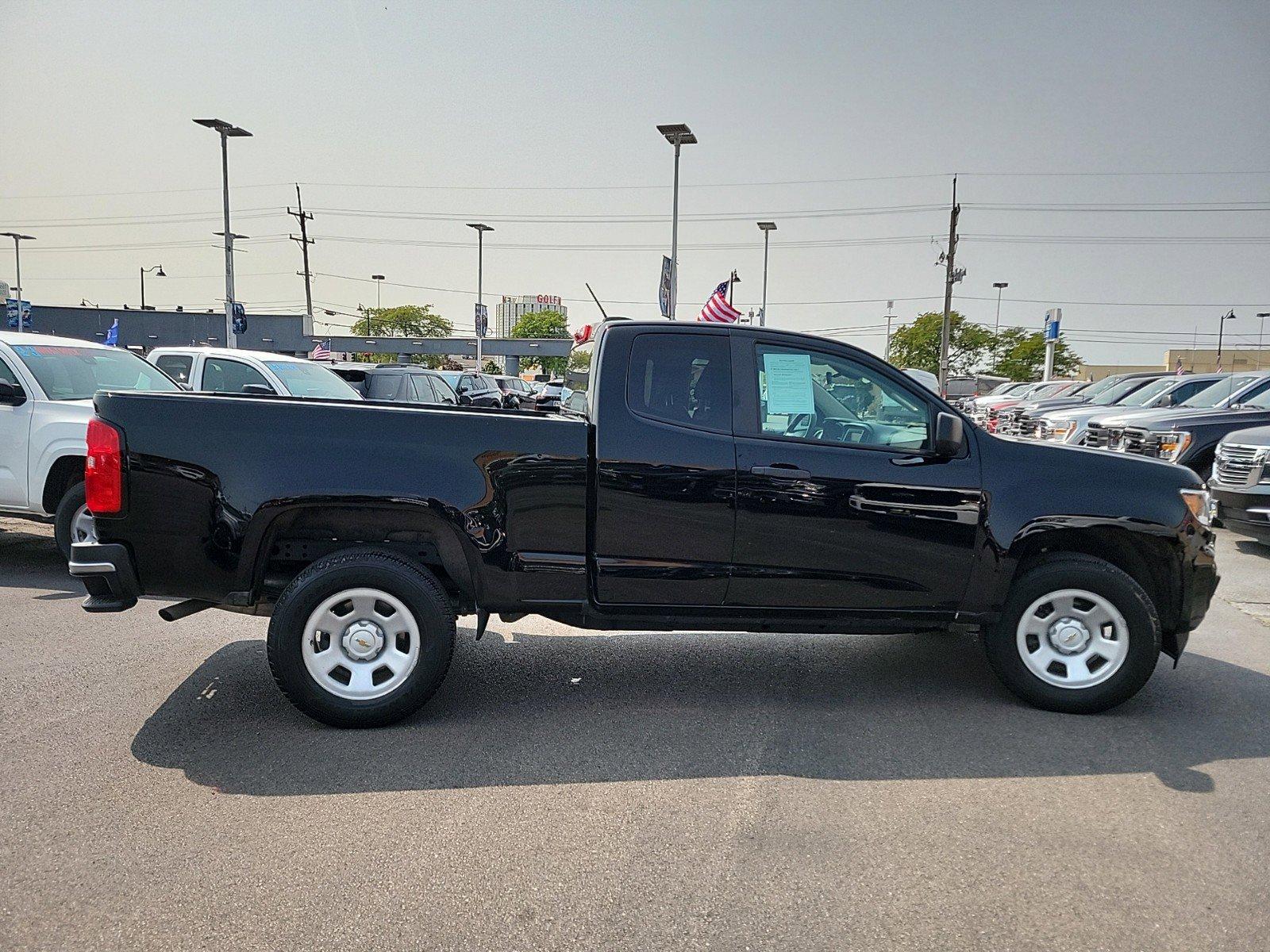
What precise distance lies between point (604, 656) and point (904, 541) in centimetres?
207

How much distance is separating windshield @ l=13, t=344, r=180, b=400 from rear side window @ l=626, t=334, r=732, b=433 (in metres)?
5.15

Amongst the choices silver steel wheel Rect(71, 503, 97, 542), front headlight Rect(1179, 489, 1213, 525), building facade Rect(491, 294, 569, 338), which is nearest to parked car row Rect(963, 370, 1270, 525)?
front headlight Rect(1179, 489, 1213, 525)

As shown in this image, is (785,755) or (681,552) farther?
(681,552)

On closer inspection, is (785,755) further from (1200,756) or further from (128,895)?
(128,895)

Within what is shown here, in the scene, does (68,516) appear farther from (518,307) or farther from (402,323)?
(518,307)

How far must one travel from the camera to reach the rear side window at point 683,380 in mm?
4684

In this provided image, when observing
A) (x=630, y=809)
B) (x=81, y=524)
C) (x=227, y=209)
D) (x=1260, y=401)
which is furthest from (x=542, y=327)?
(x=630, y=809)

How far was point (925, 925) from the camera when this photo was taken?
286 centimetres

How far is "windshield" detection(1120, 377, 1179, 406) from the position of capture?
54.7 ft

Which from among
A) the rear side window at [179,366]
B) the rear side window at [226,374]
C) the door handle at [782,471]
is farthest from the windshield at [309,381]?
the door handle at [782,471]

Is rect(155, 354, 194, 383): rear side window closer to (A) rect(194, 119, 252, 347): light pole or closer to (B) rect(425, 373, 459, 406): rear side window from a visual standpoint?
(B) rect(425, 373, 459, 406): rear side window

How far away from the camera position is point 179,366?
36.8 ft

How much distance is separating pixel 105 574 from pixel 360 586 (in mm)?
1197

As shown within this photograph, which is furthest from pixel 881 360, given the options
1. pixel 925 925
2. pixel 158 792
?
pixel 158 792
